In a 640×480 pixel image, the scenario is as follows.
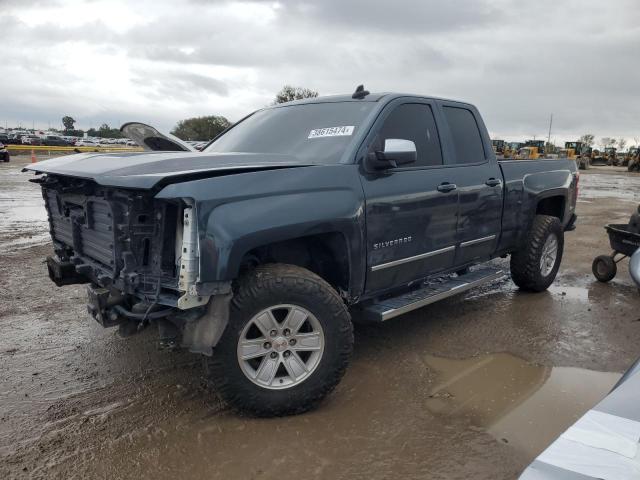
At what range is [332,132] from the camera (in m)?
3.86

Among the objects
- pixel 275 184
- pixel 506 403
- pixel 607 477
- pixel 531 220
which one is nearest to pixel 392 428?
pixel 506 403

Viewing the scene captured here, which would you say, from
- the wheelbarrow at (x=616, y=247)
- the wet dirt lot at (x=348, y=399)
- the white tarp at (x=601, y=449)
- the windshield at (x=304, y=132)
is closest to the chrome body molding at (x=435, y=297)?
the wet dirt lot at (x=348, y=399)

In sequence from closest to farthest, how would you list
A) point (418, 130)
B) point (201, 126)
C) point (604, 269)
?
point (418, 130) < point (604, 269) < point (201, 126)

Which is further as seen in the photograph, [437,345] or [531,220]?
[531,220]

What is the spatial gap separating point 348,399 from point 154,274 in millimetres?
1456

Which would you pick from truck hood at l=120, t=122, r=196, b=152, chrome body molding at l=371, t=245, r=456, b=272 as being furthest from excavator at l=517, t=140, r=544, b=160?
truck hood at l=120, t=122, r=196, b=152

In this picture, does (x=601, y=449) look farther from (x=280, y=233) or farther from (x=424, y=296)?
(x=424, y=296)

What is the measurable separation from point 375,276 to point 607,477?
2375 mm

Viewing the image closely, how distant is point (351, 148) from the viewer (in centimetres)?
361

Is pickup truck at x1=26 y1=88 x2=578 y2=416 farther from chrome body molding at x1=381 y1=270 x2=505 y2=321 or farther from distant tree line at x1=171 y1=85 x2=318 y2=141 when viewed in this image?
distant tree line at x1=171 y1=85 x2=318 y2=141

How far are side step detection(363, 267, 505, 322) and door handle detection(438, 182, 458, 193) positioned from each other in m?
0.81

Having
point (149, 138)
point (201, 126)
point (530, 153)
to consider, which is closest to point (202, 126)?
point (201, 126)

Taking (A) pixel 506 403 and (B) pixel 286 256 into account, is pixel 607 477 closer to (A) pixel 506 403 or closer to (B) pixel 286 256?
(A) pixel 506 403

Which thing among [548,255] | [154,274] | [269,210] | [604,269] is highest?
[269,210]
